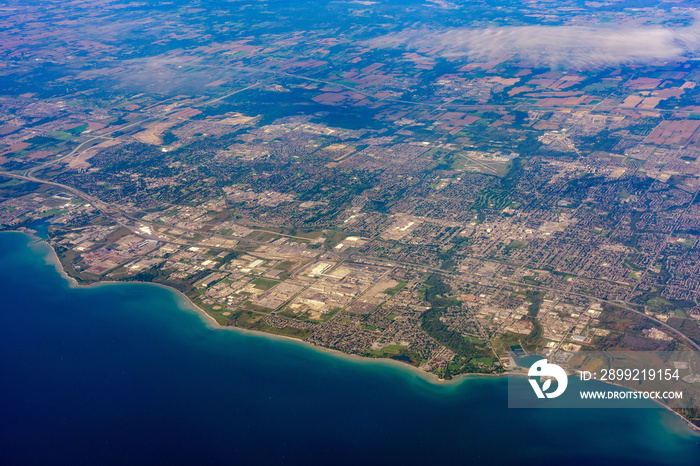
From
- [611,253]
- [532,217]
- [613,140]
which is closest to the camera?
[611,253]

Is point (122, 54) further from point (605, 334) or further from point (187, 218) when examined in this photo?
point (605, 334)

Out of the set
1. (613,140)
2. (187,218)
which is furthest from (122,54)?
(613,140)

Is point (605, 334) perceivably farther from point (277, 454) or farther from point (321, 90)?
point (321, 90)

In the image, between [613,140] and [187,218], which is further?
[613,140]

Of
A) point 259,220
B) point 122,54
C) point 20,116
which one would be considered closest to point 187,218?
point 259,220

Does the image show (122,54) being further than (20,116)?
Yes

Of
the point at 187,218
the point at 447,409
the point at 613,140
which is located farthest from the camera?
the point at 613,140

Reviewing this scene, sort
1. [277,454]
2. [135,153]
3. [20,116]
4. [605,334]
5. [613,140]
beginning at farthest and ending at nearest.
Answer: [20,116] < [135,153] < [613,140] < [605,334] < [277,454]

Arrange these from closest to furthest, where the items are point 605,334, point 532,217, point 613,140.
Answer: point 605,334
point 532,217
point 613,140

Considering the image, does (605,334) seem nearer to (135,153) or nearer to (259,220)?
(259,220)
